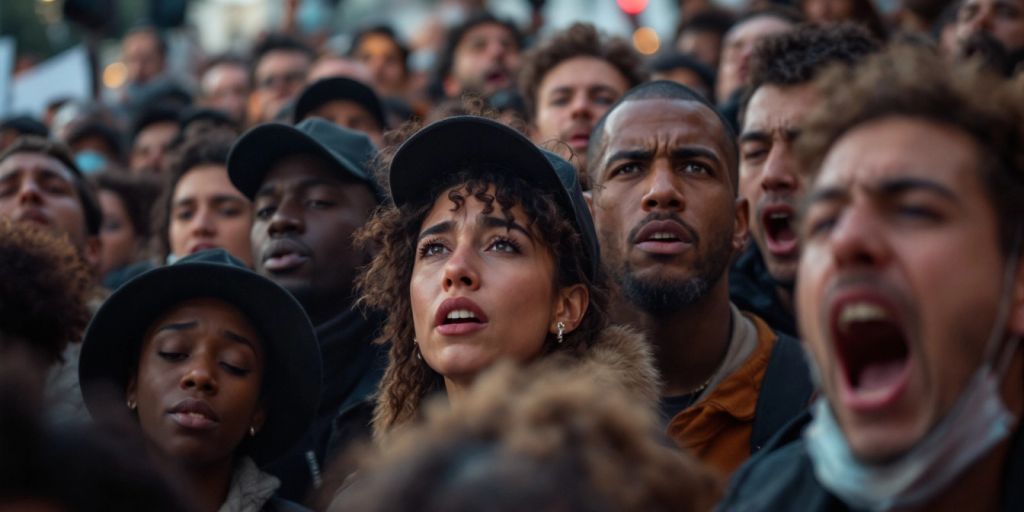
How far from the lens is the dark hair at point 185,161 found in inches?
269

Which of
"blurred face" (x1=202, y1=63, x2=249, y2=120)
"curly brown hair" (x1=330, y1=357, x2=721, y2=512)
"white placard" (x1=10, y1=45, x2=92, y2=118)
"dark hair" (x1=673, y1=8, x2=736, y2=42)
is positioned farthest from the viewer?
"blurred face" (x1=202, y1=63, x2=249, y2=120)

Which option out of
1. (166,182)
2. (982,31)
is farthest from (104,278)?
(982,31)

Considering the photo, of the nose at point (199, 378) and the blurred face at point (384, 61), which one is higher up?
the blurred face at point (384, 61)

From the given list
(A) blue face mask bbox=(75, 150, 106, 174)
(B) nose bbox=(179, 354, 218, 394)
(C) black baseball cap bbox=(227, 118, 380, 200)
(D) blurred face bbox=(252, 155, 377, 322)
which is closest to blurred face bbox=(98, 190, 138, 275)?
(A) blue face mask bbox=(75, 150, 106, 174)

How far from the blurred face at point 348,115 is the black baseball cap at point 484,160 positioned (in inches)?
111

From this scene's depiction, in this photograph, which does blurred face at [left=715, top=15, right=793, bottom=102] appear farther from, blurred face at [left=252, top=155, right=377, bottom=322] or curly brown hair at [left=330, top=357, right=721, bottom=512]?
curly brown hair at [left=330, top=357, right=721, bottom=512]

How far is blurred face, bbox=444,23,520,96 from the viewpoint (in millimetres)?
9133

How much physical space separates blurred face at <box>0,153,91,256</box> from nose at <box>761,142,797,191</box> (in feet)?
10.5

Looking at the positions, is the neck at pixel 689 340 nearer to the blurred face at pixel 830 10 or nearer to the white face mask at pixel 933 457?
the white face mask at pixel 933 457

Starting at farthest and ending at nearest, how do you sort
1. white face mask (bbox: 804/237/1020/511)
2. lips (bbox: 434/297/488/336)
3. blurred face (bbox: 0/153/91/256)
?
1. blurred face (bbox: 0/153/91/256)
2. lips (bbox: 434/297/488/336)
3. white face mask (bbox: 804/237/1020/511)

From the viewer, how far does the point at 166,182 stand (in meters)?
7.05

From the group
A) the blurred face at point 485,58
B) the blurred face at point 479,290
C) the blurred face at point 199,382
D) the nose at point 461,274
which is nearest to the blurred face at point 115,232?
the blurred face at point 485,58

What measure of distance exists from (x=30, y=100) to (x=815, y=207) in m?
9.17

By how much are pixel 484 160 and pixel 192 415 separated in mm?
1224
